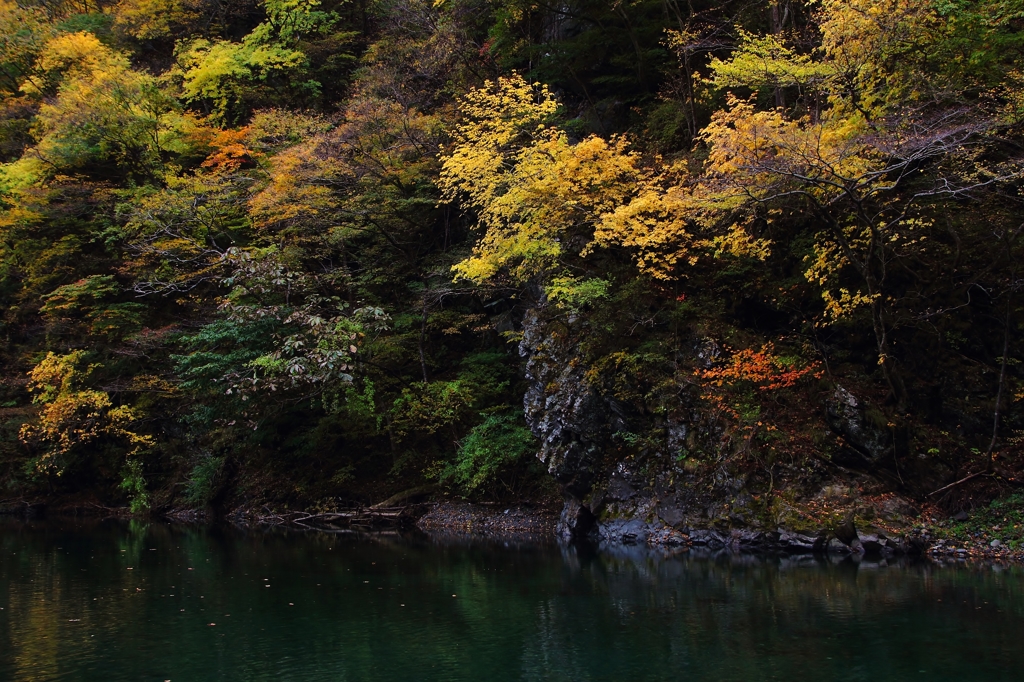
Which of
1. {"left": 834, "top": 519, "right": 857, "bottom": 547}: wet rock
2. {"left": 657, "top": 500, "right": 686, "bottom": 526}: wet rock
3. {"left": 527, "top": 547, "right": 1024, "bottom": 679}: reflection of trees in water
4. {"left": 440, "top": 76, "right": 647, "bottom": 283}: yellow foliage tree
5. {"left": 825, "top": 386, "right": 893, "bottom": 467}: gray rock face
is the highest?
{"left": 440, "top": 76, "right": 647, "bottom": 283}: yellow foliage tree

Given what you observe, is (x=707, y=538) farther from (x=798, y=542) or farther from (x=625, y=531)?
(x=625, y=531)

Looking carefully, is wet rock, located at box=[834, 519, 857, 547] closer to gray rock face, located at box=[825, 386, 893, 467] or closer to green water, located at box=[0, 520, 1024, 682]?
green water, located at box=[0, 520, 1024, 682]

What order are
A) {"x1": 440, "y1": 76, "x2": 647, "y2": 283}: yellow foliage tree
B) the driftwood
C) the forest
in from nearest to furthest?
1. the forest
2. {"x1": 440, "y1": 76, "x2": 647, "y2": 283}: yellow foliage tree
3. the driftwood

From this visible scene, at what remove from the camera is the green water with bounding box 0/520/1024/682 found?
790 centimetres

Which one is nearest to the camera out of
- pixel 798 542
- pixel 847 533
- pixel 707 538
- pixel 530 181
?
pixel 847 533

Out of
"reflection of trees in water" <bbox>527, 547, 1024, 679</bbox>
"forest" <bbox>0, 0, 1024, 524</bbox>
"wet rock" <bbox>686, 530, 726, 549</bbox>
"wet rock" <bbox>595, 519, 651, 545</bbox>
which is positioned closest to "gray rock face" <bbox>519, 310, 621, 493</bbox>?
"forest" <bbox>0, 0, 1024, 524</bbox>

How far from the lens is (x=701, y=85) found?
18422mm

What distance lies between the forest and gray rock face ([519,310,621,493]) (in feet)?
0.23

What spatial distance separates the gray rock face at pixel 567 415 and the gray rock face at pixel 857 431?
4.36 meters

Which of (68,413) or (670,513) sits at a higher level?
(68,413)

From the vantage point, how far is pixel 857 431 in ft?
46.3

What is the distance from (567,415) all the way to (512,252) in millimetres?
3745

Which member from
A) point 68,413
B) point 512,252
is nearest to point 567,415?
point 512,252

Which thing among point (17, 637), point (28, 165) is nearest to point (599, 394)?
point (17, 637)
